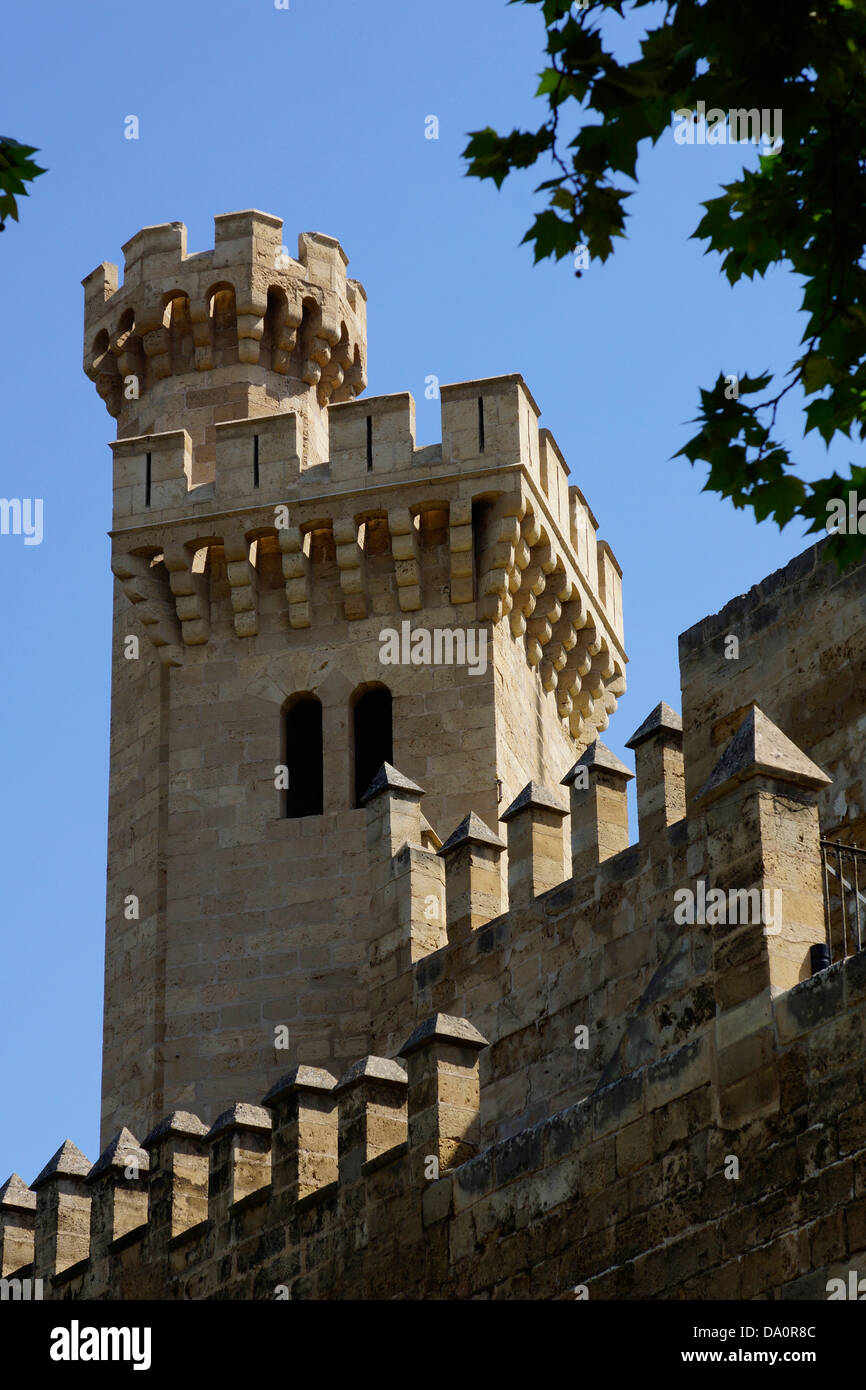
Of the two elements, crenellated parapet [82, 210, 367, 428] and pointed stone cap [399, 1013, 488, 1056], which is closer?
pointed stone cap [399, 1013, 488, 1056]

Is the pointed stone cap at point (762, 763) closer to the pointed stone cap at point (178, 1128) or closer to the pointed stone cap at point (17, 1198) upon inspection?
the pointed stone cap at point (178, 1128)

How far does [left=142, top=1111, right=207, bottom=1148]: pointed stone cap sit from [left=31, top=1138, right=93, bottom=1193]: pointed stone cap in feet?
4.78

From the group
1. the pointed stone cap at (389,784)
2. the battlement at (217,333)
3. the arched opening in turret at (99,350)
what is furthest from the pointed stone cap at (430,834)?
the arched opening in turret at (99,350)

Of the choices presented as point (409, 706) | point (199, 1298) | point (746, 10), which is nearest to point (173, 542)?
point (409, 706)

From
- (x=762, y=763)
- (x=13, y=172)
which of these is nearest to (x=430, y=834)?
(x=762, y=763)

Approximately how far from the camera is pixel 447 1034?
53.1ft

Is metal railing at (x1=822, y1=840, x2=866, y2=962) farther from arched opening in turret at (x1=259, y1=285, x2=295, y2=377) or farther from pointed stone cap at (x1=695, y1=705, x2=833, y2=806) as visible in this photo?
arched opening in turret at (x1=259, y1=285, x2=295, y2=377)

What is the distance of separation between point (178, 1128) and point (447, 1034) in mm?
3962

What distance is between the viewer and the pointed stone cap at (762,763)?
533 inches

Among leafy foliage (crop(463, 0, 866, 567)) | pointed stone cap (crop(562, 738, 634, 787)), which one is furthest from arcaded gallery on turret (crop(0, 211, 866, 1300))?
leafy foliage (crop(463, 0, 866, 567))

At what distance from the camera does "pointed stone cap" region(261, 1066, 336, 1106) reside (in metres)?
17.8

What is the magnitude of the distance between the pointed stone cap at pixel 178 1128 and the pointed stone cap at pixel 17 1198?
8.39ft

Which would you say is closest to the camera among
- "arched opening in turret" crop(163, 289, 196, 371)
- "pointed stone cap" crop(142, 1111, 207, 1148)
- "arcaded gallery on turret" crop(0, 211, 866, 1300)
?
"arcaded gallery on turret" crop(0, 211, 866, 1300)

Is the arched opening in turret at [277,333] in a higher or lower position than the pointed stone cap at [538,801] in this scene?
higher
